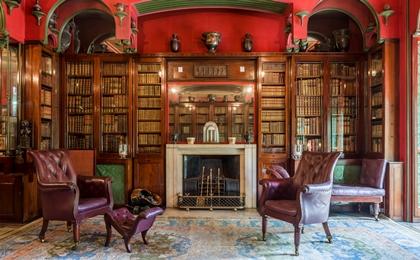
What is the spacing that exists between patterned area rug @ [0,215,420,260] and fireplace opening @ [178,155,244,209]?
979 mm

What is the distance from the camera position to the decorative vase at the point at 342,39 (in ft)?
19.1

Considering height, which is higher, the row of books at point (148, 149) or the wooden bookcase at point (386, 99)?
the wooden bookcase at point (386, 99)

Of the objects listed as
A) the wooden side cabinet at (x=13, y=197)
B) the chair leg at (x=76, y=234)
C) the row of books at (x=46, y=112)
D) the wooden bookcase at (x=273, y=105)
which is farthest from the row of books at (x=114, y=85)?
the chair leg at (x=76, y=234)

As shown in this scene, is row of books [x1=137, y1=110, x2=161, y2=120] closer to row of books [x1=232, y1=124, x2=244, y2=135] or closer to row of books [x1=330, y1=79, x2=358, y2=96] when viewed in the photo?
row of books [x1=232, y1=124, x2=244, y2=135]

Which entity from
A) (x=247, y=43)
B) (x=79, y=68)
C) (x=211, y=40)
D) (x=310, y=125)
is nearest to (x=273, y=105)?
(x=310, y=125)

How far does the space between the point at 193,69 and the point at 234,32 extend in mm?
1056

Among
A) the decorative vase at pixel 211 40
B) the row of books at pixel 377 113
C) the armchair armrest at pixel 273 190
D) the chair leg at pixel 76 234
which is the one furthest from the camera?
the decorative vase at pixel 211 40

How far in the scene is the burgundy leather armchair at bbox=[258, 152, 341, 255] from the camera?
348 cm

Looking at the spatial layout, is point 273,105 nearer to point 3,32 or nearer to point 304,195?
point 304,195

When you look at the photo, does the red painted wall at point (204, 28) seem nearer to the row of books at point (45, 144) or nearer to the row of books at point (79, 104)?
the row of books at point (79, 104)

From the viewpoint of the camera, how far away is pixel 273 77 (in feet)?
19.3

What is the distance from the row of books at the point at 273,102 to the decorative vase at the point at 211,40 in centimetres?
128

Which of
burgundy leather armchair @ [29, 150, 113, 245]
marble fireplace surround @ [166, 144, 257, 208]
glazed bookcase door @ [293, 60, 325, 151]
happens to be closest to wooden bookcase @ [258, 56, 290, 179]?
glazed bookcase door @ [293, 60, 325, 151]

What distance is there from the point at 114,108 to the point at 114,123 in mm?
270
